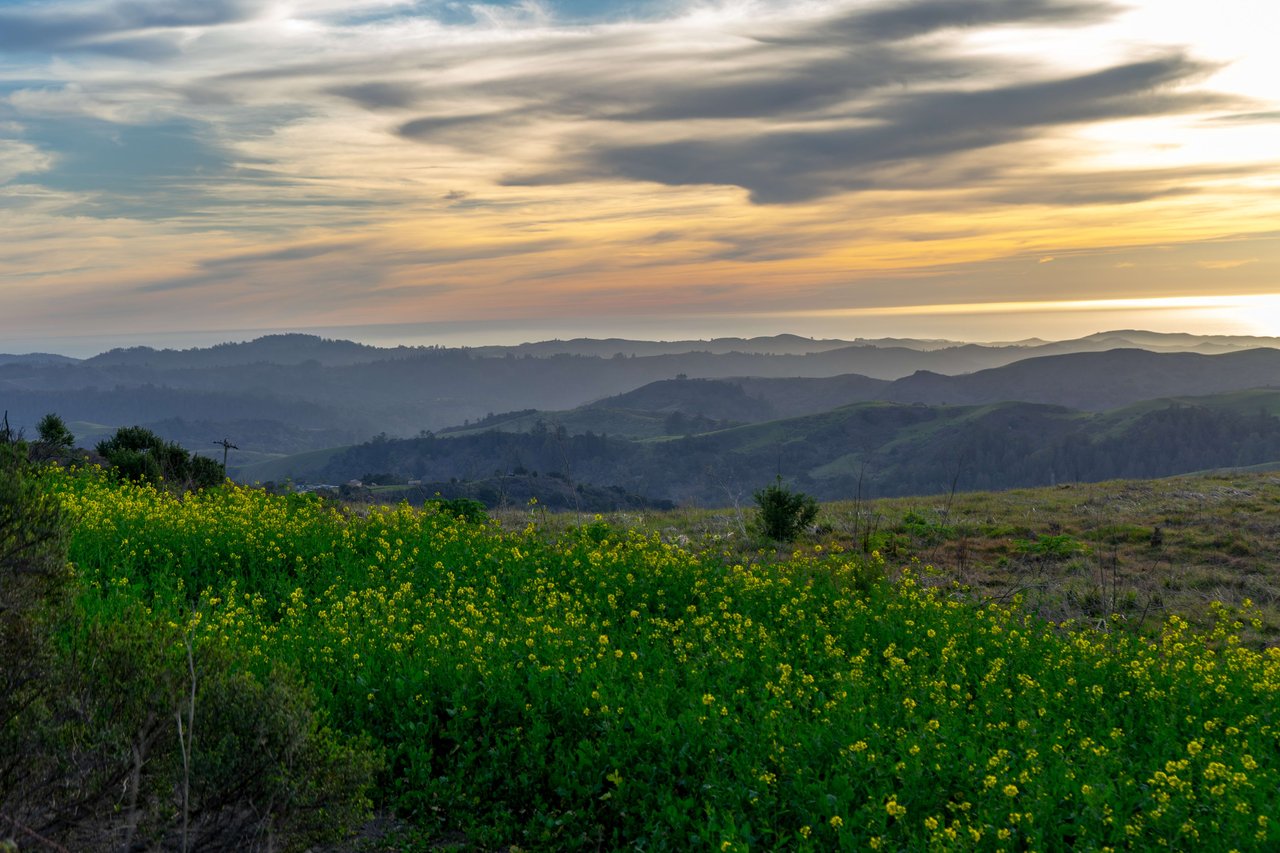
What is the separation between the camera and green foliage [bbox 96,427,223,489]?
19.0 meters

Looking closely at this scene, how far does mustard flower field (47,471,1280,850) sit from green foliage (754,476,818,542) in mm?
4066

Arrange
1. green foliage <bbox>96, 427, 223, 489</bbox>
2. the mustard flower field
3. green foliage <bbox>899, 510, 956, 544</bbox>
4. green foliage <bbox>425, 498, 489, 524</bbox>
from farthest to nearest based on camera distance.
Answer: green foliage <bbox>96, 427, 223, 489</bbox> → green foliage <bbox>899, 510, 956, 544</bbox> → green foliage <bbox>425, 498, 489, 524</bbox> → the mustard flower field

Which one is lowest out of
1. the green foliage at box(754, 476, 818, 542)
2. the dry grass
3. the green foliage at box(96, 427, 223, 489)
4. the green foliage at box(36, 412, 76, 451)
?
the dry grass

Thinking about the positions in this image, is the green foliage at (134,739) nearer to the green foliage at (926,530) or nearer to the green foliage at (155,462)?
the green foliage at (926,530)

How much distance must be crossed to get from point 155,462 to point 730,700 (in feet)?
54.8

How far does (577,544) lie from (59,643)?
7.26m

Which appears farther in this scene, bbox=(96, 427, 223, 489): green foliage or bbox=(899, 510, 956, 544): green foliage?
bbox=(96, 427, 223, 489): green foliage

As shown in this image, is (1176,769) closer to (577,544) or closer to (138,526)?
(577,544)

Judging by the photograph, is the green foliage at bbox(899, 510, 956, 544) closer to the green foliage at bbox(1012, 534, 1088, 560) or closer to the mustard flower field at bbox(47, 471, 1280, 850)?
the green foliage at bbox(1012, 534, 1088, 560)

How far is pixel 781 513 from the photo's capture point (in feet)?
53.1

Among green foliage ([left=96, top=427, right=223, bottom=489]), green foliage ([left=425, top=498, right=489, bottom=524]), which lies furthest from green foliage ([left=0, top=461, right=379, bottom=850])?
green foliage ([left=96, top=427, right=223, bottom=489])

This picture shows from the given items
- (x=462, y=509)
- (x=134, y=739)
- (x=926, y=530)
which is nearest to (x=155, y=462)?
(x=462, y=509)

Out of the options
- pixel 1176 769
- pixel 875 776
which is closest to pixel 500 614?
pixel 875 776

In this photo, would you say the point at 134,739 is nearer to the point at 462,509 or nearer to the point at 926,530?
the point at 462,509
